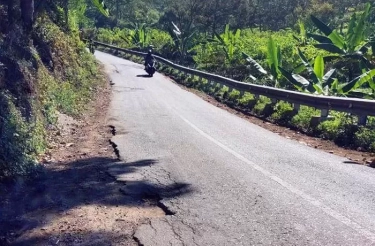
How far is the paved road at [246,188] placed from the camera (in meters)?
5.46

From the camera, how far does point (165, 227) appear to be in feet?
19.0

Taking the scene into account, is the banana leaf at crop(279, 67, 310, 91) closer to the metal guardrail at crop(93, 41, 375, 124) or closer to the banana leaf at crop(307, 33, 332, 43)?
the metal guardrail at crop(93, 41, 375, 124)

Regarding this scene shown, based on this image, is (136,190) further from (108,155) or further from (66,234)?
(108,155)

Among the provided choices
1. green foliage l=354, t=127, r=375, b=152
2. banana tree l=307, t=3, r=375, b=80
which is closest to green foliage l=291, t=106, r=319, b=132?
green foliage l=354, t=127, r=375, b=152

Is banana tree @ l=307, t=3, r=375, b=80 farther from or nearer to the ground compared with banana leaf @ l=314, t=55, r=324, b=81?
farther from the ground

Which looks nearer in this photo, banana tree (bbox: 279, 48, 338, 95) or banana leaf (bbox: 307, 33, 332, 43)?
banana tree (bbox: 279, 48, 338, 95)

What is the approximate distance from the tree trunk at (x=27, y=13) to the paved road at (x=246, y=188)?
14.6 ft

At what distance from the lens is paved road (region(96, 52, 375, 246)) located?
5.46m

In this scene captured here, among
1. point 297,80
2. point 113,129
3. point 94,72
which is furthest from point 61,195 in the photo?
point 94,72

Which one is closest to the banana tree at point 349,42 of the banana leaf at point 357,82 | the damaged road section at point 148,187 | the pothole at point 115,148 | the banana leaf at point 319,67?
the banana leaf at point 319,67

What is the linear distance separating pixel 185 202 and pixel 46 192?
192cm

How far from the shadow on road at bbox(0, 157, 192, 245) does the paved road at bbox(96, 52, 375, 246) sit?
264 mm

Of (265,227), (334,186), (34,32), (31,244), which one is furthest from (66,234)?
(34,32)

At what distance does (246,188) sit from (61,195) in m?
2.39
